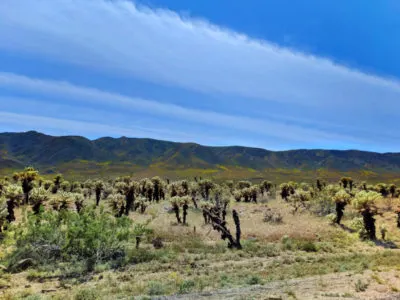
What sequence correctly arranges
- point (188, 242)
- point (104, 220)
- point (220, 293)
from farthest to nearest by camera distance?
1. point (188, 242)
2. point (104, 220)
3. point (220, 293)

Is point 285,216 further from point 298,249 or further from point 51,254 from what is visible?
point 51,254

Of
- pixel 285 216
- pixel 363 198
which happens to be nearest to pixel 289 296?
pixel 363 198

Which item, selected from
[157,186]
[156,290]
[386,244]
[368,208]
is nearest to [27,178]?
[157,186]

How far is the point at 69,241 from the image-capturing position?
2244 cm

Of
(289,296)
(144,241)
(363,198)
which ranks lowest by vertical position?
(144,241)

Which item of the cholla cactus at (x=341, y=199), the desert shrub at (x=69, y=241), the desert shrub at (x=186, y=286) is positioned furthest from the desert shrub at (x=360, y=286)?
the cholla cactus at (x=341, y=199)

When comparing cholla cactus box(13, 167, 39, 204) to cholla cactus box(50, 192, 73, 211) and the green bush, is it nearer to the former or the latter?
cholla cactus box(50, 192, 73, 211)

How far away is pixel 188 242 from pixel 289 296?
17077mm

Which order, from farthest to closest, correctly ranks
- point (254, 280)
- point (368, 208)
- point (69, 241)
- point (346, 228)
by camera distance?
point (346, 228) < point (368, 208) < point (69, 241) < point (254, 280)

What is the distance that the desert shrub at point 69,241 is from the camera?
22.4 meters

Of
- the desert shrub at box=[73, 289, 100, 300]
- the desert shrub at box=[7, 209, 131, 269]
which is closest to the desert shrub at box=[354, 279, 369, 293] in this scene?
the desert shrub at box=[73, 289, 100, 300]

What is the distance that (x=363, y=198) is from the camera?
3288 centimetres

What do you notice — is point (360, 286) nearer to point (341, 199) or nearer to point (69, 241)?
point (69, 241)

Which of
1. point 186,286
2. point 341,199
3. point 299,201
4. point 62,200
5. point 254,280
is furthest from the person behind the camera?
point 299,201
